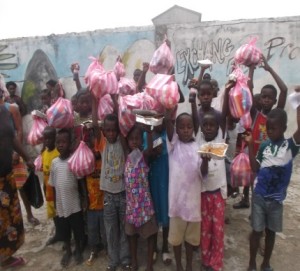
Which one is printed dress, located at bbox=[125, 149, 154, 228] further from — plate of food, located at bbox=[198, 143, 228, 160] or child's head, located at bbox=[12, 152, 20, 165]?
child's head, located at bbox=[12, 152, 20, 165]

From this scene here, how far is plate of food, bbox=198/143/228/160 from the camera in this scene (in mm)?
2279

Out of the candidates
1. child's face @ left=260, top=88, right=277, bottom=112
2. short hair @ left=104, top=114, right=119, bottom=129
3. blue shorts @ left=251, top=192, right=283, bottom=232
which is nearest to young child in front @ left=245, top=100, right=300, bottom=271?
blue shorts @ left=251, top=192, right=283, bottom=232

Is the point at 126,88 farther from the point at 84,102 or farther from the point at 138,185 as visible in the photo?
the point at 138,185

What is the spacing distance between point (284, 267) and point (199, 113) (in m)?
1.64

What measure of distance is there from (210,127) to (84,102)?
1.25 meters

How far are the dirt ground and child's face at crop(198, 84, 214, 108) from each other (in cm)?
152

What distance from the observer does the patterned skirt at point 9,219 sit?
3.09m

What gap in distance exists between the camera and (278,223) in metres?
2.66

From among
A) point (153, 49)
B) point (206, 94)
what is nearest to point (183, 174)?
point (206, 94)

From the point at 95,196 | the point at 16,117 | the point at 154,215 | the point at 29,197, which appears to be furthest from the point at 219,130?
the point at 16,117

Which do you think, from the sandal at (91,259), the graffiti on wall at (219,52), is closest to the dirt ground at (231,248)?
the sandal at (91,259)

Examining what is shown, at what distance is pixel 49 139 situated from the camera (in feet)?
10.6

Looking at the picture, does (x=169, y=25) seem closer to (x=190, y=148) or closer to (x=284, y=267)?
(x=190, y=148)

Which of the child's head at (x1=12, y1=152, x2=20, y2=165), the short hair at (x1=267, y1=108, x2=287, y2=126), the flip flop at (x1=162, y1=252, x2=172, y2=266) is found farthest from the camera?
the child's head at (x1=12, y1=152, x2=20, y2=165)
